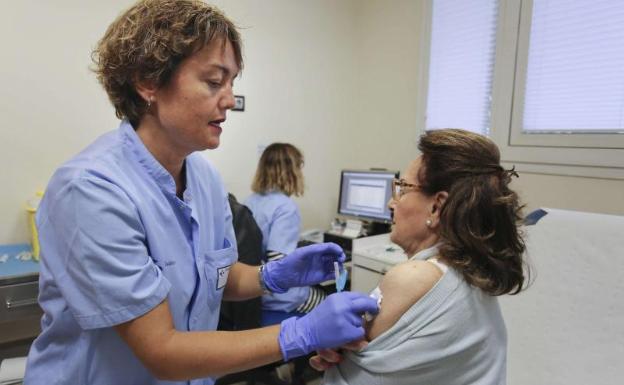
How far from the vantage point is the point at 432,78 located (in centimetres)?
262

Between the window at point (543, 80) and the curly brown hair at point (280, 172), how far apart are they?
1.05 metres

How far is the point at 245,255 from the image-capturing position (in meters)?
1.76

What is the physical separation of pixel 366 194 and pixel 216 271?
1.77 metres

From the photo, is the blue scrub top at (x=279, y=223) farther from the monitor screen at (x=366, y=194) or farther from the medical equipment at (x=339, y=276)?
the medical equipment at (x=339, y=276)

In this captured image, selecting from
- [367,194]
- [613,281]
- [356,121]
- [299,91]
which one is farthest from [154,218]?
[356,121]

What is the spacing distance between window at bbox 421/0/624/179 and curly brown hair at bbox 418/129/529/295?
1317 mm

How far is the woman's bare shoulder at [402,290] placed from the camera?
2.65 feet

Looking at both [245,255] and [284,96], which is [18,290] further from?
[284,96]

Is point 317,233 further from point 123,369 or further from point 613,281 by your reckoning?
point 123,369

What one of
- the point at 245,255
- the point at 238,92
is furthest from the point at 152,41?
the point at 238,92

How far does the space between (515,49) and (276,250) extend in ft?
5.43

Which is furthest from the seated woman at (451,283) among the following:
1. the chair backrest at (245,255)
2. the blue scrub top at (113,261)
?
the chair backrest at (245,255)

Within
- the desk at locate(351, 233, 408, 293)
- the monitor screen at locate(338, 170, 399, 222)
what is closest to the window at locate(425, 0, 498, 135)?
the monitor screen at locate(338, 170, 399, 222)

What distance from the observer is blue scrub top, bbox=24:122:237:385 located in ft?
2.44
